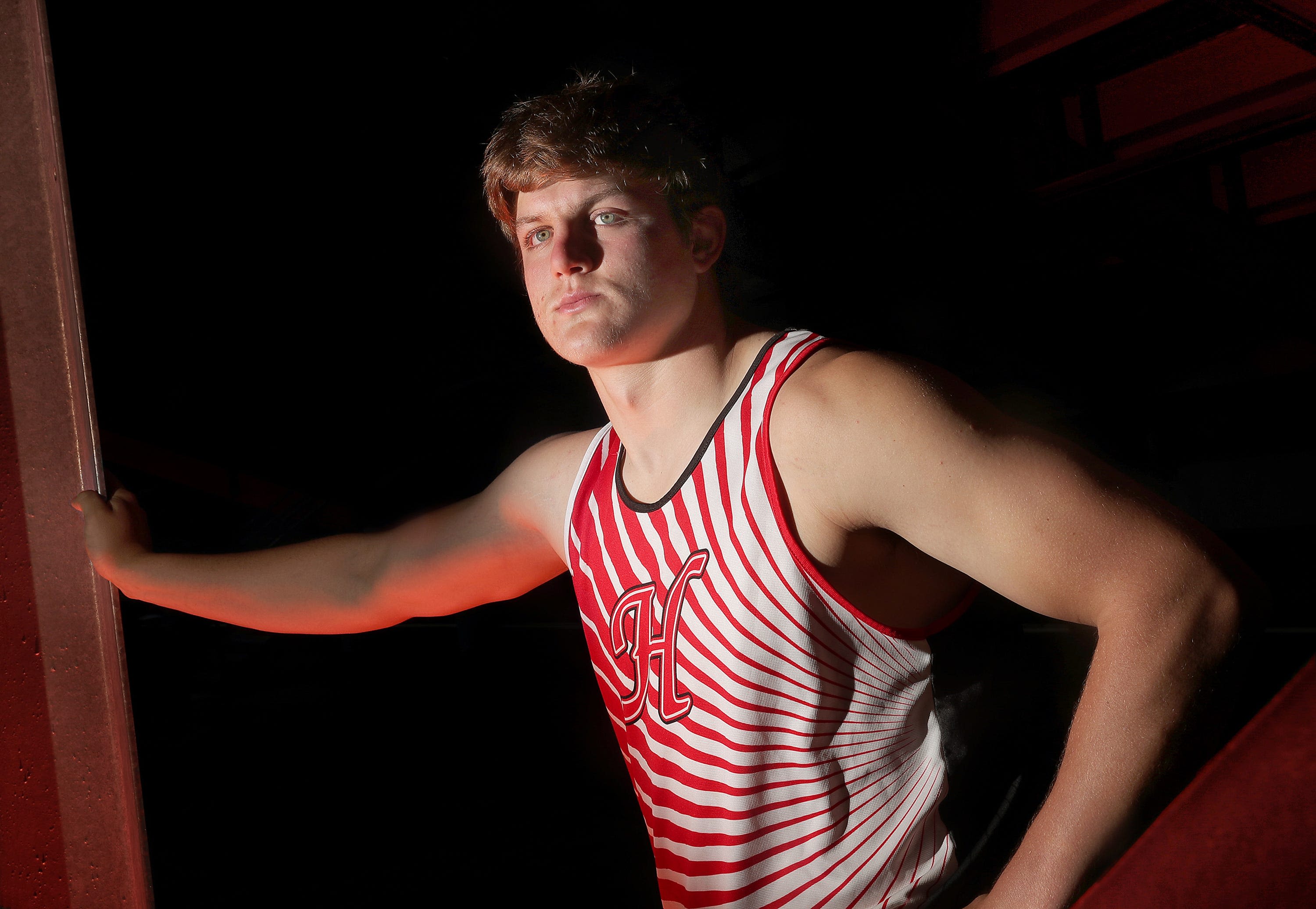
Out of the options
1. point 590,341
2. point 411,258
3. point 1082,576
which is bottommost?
point 1082,576

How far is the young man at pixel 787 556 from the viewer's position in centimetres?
51

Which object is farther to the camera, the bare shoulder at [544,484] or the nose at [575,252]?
the bare shoulder at [544,484]

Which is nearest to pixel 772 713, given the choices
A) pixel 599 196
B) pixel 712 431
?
pixel 712 431

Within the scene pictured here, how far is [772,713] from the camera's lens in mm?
682

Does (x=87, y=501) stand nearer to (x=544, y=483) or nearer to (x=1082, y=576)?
(x=544, y=483)

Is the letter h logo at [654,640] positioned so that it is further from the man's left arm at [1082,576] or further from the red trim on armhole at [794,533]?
the man's left arm at [1082,576]

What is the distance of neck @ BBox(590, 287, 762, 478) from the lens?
29.9 inches

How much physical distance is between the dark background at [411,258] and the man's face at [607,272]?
0.47ft

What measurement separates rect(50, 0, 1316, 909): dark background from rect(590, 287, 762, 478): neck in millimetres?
144

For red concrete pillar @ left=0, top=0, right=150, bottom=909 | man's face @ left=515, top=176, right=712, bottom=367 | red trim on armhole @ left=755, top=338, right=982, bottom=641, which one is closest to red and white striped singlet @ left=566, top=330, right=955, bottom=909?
red trim on armhole @ left=755, top=338, right=982, bottom=641

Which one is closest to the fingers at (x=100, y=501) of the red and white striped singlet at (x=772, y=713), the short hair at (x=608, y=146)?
the short hair at (x=608, y=146)

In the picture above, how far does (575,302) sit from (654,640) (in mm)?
336

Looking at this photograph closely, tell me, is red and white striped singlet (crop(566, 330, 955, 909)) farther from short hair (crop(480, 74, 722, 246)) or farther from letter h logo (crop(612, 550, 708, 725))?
short hair (crop(480, 74, 722, 246))

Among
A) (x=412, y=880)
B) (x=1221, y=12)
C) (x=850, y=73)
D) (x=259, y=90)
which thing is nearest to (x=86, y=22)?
(x=259, y=90)
